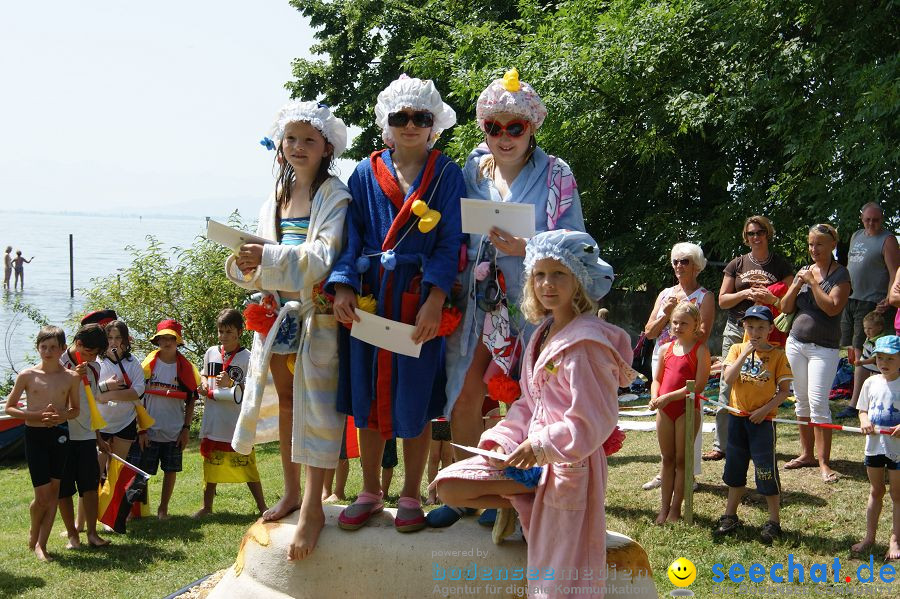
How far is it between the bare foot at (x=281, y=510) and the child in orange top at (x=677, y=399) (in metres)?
2.90

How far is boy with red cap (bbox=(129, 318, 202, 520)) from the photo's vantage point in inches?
305

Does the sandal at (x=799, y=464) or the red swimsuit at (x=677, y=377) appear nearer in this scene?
the red swimsuit at (x=677, y=377)

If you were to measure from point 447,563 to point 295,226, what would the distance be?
172 cm

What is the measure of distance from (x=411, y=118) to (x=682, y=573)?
3.01 metres

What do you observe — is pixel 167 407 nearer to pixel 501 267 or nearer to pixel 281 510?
pixel 281 510

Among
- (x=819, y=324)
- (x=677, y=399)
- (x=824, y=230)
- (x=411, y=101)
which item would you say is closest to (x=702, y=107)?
(x=824, y=230)

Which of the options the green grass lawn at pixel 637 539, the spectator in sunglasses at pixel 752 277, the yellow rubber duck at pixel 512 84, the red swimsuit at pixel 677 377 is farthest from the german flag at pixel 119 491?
the spectator in sunglasses at pixel 752 277

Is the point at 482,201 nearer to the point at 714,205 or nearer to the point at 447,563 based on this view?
the point at 447,563

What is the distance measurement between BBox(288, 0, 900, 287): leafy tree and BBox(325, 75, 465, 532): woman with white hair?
6432 millimetres

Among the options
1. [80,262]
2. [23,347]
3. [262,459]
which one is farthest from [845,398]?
[80,262]

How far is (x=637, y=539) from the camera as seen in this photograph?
20.0ft

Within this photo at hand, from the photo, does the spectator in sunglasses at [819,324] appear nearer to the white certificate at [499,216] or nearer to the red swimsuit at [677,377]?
the red swimsuit at [677,377]

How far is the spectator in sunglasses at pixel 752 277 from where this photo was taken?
736 cm

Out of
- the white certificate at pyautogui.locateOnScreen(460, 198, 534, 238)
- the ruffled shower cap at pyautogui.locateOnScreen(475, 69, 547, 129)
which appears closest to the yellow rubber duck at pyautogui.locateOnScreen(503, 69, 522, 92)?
the ruffled shower cap at pyautogui.locateOnScreen(475, 69, 547, 129)
